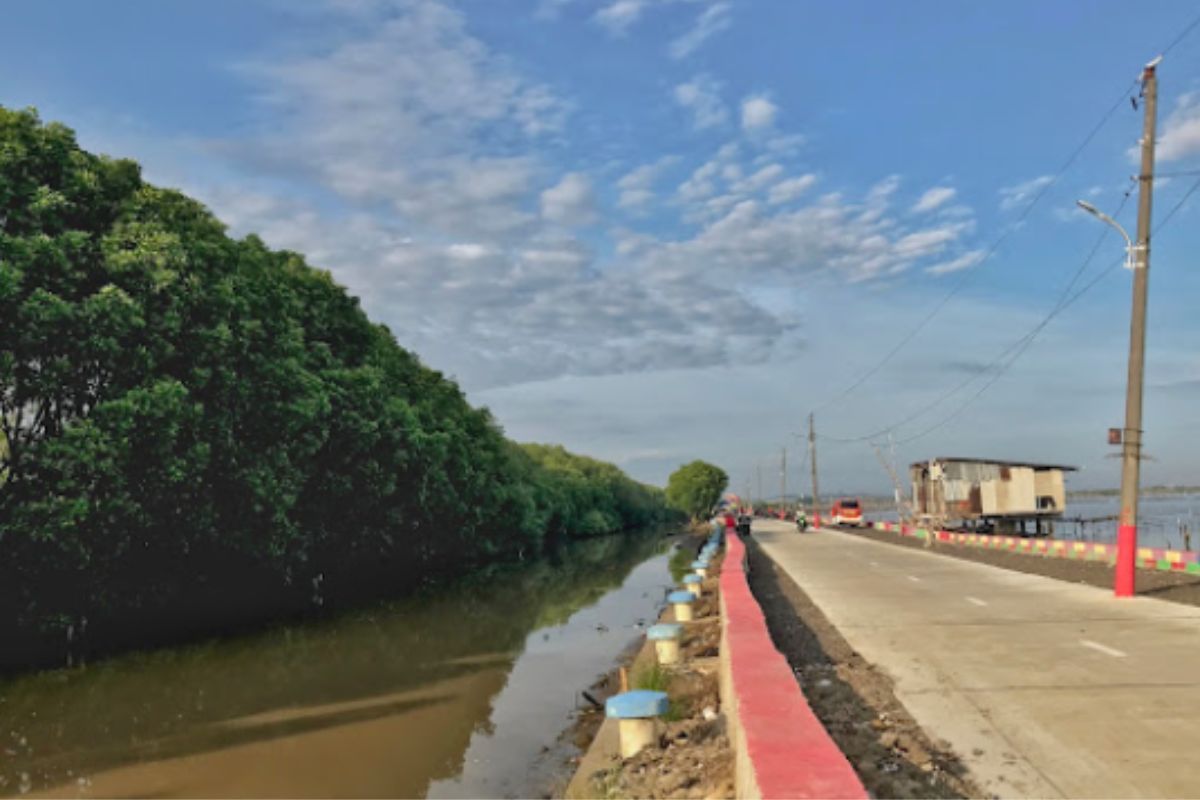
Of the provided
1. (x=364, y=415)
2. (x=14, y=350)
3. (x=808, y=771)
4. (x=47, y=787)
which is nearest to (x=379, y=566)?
(x=364, y=415)

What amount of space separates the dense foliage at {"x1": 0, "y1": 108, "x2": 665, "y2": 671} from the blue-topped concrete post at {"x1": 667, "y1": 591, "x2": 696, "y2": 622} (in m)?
10.7

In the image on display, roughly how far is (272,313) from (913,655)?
818 inches

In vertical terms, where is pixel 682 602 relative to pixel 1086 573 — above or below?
above

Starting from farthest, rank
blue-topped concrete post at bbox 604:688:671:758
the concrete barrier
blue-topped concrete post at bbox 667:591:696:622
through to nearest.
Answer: blue-topped concrete post at bbox 667:591:696:622
blue-topped concrete post at bbox 604:688:671:758
the concrete barrier

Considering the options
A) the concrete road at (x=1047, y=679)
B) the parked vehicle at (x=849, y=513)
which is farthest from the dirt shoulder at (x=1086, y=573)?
the parked vehicle at (x=849, y=513)

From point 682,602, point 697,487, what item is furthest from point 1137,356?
point 697,487

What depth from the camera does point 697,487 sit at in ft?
572

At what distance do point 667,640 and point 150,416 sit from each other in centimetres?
1173

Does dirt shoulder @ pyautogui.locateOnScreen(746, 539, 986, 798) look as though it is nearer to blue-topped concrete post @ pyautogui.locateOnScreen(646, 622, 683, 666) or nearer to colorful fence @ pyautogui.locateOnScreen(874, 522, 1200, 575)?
blue-topped concrete post @ pyautogui.locateOnScreen(646, 622, 683, 666)

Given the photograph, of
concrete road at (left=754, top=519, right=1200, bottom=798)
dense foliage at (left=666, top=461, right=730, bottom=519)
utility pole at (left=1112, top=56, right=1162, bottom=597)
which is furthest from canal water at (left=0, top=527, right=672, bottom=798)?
dense foliage at (left=666, top=461, right=730, bottom=519)

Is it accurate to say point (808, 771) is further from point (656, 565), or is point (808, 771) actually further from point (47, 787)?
point (656, 565)

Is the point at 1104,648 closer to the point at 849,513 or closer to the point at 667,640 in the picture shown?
the point at 667,640

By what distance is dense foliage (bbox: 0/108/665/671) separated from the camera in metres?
18.3

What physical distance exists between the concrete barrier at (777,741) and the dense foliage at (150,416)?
47.9ft
